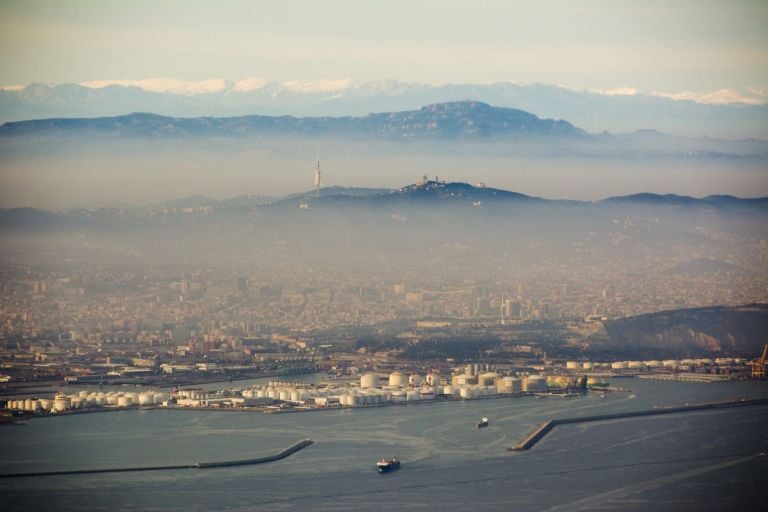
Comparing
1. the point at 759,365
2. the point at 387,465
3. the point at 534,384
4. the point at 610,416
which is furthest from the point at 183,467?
the point at 759,365

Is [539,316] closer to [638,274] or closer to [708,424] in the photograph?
[638,274]

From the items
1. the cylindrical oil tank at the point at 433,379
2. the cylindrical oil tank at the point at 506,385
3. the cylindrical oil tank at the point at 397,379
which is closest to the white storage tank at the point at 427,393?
the cylindrical oil tank at the point at 433,379

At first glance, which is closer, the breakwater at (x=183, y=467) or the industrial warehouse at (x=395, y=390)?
the breakwater at (x=183, y=467)

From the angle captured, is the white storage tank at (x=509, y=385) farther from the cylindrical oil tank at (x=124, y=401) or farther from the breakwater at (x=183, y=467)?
the breakwater at (x=183, y=467)

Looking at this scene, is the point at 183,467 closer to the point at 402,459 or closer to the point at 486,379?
the point at 402,459

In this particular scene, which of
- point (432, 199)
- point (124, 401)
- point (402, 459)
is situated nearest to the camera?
point (402, 459)

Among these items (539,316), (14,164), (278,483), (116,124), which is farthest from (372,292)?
(278,483)
